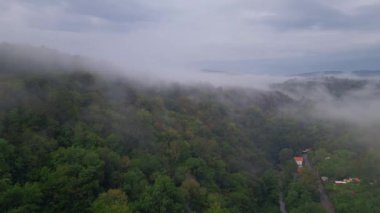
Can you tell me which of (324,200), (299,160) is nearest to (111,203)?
(324,200)

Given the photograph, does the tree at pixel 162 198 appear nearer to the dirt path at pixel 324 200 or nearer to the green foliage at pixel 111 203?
the green foliage at pixel 111 203

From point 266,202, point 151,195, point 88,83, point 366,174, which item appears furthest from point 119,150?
point 366,174

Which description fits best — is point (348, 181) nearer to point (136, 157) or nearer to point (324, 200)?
point (324, 200)

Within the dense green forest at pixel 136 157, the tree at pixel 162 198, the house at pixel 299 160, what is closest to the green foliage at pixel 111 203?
the dense green forest at pixel 136 157

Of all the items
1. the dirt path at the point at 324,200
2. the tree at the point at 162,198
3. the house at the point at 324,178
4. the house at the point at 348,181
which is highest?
the tree at the point at 162,198

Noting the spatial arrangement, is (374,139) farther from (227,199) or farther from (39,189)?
(39,189)

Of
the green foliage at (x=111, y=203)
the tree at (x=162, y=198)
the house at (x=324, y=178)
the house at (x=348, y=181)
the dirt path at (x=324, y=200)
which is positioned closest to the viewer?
the green foliage at (x=111, y=203)

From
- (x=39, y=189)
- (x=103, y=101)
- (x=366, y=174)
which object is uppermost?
(x=103, y=101)

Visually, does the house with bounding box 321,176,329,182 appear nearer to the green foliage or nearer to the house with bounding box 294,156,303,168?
the house with bounding box 294,156,303,168

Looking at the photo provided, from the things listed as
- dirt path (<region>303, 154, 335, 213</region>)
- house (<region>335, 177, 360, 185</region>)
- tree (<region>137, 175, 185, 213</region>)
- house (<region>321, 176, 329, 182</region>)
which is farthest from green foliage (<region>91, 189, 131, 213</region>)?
house (<region>321, 176, 329, 182</region>)
